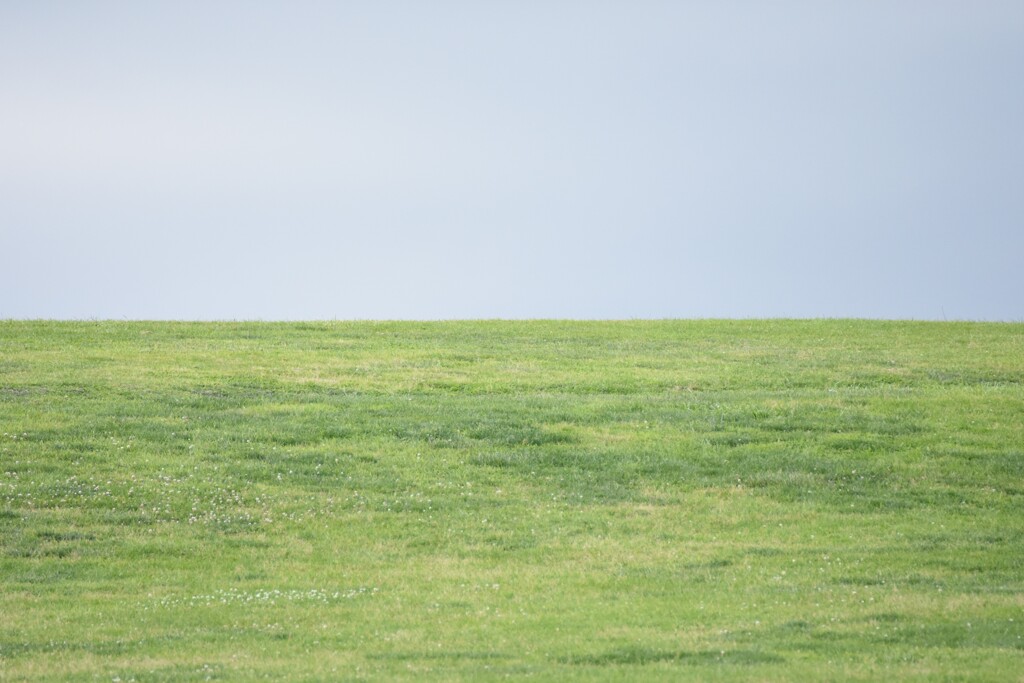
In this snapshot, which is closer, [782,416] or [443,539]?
[443,539]

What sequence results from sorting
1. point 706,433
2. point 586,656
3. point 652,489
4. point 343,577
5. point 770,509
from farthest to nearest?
point 706,433 < point 652,489 < point 770,509 < point 343,577 < point 586,656

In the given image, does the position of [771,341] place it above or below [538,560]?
above

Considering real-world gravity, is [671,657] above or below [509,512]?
below

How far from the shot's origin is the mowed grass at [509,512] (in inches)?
476

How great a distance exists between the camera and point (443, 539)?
17.6 m

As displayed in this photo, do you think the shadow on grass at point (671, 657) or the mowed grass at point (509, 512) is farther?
the mowed grass at point (509, 512)

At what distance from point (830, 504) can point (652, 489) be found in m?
3.18

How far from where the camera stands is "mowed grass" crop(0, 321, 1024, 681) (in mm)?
12094

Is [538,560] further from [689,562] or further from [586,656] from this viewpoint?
[586,656]

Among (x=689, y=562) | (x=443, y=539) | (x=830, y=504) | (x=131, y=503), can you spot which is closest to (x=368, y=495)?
(x=443, y=539)

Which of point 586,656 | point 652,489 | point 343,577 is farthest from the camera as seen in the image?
point 652,489

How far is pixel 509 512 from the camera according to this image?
1897 centimetres

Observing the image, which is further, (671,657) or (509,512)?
(509,512)

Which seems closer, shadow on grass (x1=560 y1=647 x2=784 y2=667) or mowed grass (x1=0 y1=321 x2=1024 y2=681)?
shadow on grass (x1=560 y1=647 x2=784 y2=667)
